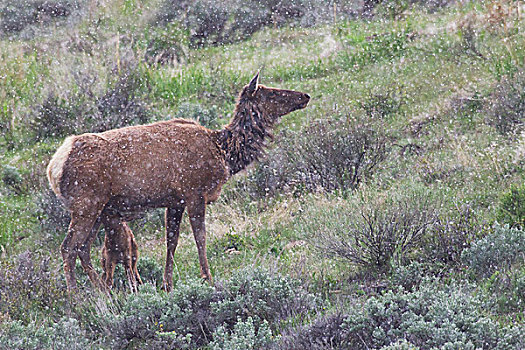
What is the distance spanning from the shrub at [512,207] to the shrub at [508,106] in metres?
2.80

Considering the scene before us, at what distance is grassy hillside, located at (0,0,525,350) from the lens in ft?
18.2

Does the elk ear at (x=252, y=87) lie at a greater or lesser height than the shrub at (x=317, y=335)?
greater

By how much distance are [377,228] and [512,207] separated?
1629 millimetres

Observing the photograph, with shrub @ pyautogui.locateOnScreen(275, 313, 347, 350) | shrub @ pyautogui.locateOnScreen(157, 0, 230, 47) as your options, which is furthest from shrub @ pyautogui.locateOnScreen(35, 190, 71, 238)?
shrub @ pyautogui.locateOnScreen(157, 0, 230, 47)

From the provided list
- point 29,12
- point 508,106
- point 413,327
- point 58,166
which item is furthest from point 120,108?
point 29,12

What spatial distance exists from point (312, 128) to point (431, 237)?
3.11 m

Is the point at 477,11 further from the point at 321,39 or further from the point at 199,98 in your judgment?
the point at 199,98

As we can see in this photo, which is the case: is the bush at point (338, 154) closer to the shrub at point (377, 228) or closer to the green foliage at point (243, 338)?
the shrub at point (377, 228)

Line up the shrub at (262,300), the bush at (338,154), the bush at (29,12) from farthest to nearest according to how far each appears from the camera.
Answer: the bush at (29,12) < the bush at (338,154) < the shrub at (262,300)

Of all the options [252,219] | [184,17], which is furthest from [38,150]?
[184,17]

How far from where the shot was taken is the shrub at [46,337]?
5383 mm

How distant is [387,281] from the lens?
6156 millimetres

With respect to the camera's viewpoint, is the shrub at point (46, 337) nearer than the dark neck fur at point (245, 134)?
Yes

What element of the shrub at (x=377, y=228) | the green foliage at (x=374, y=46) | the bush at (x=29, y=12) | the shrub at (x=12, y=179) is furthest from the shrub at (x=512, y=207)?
Result: the bush at (x=29, y=12)
